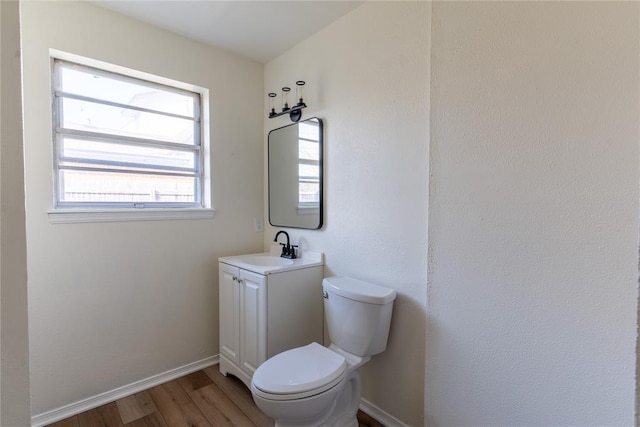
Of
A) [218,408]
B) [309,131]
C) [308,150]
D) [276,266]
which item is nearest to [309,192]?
[308,150]

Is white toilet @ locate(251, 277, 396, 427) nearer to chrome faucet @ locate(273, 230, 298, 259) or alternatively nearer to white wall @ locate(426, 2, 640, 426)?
white wall @ locate(426, 2, 640, 426)

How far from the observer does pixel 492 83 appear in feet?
3.97

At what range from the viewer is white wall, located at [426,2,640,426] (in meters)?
0.95

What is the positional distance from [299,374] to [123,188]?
1.63 m

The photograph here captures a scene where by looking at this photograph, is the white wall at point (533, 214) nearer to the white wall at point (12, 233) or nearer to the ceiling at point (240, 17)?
the ceiling at point (240, 17)

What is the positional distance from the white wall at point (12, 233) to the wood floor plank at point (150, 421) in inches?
58.7

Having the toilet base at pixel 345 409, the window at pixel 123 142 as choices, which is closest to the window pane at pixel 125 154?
the window at pixel 123 142

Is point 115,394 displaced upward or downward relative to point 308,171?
downward

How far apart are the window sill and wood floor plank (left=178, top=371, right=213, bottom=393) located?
1127 mm

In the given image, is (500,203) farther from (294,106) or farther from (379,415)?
(294,106)

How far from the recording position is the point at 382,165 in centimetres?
171

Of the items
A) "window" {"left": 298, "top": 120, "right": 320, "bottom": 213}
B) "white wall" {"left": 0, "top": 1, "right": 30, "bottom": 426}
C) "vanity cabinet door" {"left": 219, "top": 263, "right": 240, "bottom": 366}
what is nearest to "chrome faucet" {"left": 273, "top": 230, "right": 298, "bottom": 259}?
"window" {"left": 298, "top": 120, "right": 320, "bottom": 213}

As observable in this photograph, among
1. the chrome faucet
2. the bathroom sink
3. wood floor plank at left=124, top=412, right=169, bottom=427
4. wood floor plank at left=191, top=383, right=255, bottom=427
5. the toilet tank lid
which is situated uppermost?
the chrome faucet

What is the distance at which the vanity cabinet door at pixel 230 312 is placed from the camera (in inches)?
80.4
